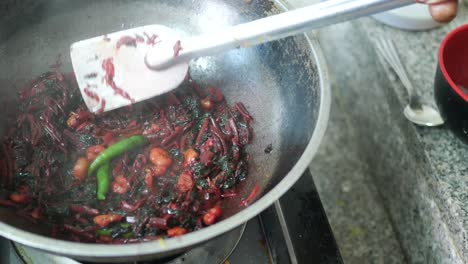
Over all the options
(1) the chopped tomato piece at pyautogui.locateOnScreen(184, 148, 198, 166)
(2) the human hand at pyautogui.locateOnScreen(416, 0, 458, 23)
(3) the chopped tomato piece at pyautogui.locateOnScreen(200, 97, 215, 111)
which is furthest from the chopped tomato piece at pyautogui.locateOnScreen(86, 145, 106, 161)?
(2) the human hand at pyautogui.locateOnScreen(416, 0, 458, 23)

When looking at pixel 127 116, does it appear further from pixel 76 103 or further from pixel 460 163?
pixel 460 163

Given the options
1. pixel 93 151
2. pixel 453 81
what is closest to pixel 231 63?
pixel 93 151

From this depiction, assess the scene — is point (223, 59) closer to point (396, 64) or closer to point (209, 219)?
point (209, 219)

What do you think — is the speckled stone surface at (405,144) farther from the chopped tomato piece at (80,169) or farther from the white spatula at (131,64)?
the chopped tomato piece at (80,169)

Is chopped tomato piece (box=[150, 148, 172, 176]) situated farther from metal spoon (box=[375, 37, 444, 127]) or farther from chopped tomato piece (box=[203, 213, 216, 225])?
metal spoon (box=[375, 37, 444, 127])

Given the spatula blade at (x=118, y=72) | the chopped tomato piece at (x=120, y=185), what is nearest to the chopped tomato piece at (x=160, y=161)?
the chopped tomato piece at (x=120, y=185)

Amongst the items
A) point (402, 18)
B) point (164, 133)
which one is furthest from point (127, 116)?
point (402, 18)
